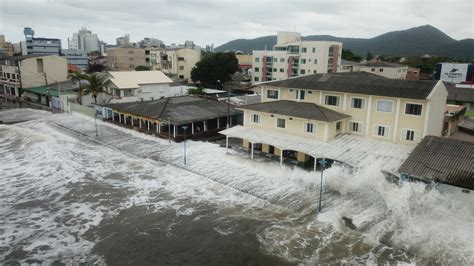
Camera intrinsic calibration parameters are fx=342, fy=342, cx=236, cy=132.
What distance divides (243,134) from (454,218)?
18321 mm

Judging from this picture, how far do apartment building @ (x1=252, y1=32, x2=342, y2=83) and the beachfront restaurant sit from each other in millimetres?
39431

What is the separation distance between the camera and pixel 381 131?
31.0 meters

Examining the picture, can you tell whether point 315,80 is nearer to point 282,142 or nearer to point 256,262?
point 282,142

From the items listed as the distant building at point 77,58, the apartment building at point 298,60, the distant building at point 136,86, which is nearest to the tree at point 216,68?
the apartment building at point 298,60

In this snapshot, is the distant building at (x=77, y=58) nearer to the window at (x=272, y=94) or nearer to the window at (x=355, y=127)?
the window at (x=272, y=94)

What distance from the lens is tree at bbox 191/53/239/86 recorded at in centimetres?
7538

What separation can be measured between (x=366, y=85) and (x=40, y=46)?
131 m

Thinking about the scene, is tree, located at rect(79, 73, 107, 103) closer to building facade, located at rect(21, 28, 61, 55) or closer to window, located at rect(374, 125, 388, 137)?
window, located at rect(374, 125, 388, 137)

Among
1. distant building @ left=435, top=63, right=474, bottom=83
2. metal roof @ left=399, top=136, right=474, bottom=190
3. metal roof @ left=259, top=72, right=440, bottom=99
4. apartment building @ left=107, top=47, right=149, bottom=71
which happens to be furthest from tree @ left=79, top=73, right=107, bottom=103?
distant building @ left=435, top=63, right=474, bottom=83

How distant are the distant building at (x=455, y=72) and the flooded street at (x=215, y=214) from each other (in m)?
A: 75.1

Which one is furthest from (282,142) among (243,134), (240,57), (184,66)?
(240,57)

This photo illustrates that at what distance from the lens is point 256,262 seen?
17625 millimetres

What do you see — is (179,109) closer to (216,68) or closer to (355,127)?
(355,127)

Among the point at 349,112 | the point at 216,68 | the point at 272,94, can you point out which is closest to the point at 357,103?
the point at 349,112
